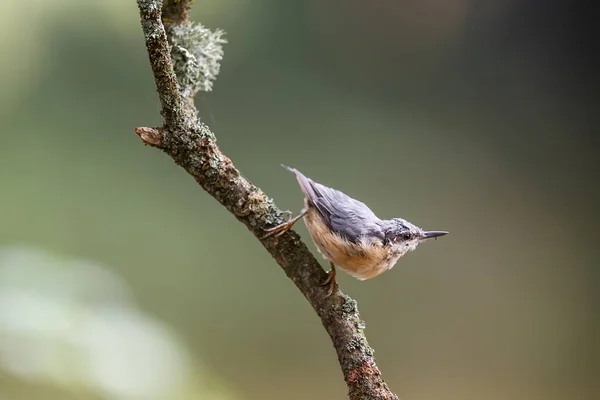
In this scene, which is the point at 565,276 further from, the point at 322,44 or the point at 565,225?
the point at 322,44

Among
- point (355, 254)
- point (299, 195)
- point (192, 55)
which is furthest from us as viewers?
point (299, 195)

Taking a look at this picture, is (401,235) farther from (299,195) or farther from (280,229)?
(299,195)

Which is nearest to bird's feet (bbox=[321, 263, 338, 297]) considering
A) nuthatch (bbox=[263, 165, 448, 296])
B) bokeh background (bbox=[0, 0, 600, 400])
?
nuthatch (bbox=[263, 165, 448, 296])

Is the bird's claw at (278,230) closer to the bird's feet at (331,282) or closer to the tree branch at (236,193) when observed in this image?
the tree branch at (236,193)

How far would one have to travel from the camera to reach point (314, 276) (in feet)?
4.81

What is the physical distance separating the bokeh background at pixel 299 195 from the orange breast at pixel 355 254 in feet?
2.57

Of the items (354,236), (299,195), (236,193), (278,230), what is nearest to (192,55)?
(236,193)

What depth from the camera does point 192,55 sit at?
60.7 inches

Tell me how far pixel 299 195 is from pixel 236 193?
→ 31.9 inches

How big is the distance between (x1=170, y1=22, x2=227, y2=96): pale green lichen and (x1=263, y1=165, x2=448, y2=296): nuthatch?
495 mm

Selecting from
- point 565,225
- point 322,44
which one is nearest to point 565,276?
point 565,225

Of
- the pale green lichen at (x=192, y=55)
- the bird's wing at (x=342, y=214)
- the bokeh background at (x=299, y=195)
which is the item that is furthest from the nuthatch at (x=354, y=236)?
the bokeh background at (x=299, y=195)

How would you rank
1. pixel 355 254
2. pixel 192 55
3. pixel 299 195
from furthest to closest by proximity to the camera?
pixel 299 195
pixel 192 55
pixel 355 254

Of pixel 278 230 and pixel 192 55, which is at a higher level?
pixel 192 55
